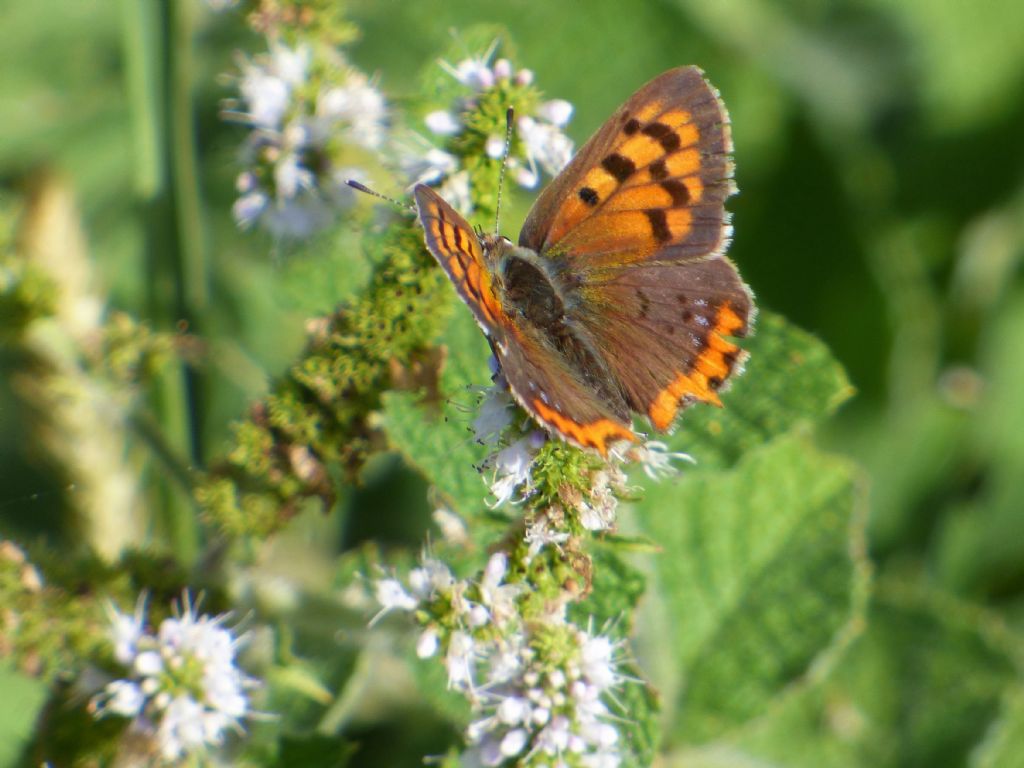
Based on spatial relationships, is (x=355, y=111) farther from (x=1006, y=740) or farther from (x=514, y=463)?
(x=1006, y=740)

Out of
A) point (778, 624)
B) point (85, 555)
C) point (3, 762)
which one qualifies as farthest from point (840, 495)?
point (3, 762)

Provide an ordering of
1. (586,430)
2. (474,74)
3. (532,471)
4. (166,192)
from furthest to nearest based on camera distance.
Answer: (166,192) → (474,74) → (532,471) → (586,430)

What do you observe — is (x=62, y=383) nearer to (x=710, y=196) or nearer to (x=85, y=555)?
(x=85, y=555)

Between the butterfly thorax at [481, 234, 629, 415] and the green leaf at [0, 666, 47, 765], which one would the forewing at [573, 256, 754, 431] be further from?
the green leaf at [0, 666, 47, 765]

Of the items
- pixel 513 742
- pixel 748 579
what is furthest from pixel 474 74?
pixel 748 579

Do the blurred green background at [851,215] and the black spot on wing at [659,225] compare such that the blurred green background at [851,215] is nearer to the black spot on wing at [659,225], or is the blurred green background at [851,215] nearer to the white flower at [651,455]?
the black spot on wing at [659,225]

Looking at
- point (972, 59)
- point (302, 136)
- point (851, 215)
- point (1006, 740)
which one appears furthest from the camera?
point (972, 59)
